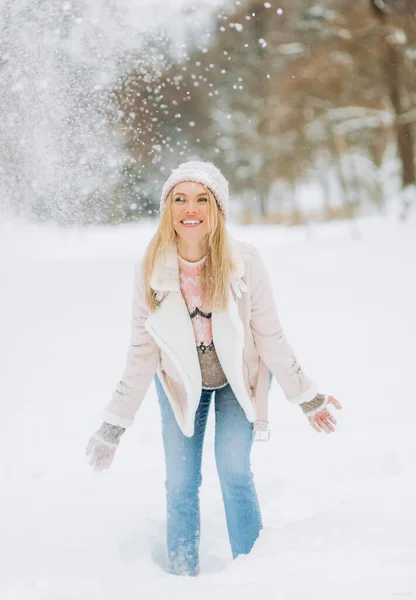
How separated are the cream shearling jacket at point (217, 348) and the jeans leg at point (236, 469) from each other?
7cm

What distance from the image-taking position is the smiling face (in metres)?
2.25

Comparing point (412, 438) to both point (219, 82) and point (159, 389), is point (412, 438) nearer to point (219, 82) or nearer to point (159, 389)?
point (159, 389)

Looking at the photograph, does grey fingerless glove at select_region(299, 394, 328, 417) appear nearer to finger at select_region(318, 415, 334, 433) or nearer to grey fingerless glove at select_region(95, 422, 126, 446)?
finger at select_region(318, 415, 334, 433)

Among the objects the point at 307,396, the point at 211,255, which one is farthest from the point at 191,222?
the point at 307,396

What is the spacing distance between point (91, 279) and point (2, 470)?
22.1 ft

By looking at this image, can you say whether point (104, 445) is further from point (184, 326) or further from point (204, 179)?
point (204, 179)

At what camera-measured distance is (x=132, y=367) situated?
2.39 metres

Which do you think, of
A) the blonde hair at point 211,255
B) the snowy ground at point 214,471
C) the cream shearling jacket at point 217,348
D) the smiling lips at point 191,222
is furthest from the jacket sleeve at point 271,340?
the snowy ground at point 214,471

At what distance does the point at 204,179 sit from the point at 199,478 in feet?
3.91

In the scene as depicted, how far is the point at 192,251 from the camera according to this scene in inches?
91.3

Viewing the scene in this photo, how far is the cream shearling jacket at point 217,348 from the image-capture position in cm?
225

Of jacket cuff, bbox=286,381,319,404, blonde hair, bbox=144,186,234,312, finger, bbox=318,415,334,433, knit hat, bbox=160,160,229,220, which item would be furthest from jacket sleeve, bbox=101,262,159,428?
finger, bbox=318,415,334,433

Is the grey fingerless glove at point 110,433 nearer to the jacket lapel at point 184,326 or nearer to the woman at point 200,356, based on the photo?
the woman at point 200,356

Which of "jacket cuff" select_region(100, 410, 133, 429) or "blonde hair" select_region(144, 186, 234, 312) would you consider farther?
"jacket cuff" select_region(100, 410, 133, 429)
